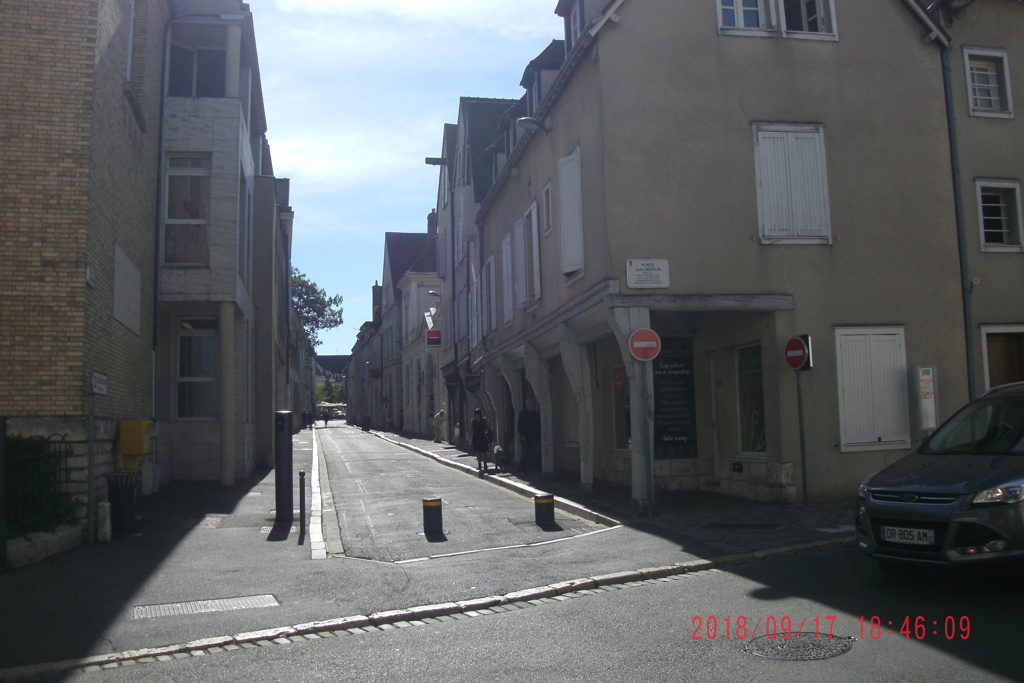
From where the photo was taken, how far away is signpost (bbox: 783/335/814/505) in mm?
13141

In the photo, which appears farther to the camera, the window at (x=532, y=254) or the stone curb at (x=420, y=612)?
the window at (x=532, y=254)

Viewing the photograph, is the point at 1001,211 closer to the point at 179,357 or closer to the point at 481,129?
the point at 179,357

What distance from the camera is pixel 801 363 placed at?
1316cm

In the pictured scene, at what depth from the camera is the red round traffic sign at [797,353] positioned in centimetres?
1312

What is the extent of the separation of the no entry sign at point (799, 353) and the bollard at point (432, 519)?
5.64 meters

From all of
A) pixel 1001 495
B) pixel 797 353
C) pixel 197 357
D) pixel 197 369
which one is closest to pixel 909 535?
pixel 1001 495

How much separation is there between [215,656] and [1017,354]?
14.4m

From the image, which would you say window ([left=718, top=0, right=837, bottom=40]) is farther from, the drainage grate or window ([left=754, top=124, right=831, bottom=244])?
the drainage grate

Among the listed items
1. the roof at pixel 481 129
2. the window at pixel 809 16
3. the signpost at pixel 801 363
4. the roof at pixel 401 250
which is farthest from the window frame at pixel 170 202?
the roof at pixel 401 250

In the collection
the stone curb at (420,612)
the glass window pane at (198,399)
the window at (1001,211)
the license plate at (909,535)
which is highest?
the window at (1001,211)

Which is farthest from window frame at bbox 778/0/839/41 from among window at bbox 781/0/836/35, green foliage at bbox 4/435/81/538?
green foliage at bbox 4/435/81/538

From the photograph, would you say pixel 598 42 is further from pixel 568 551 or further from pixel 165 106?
pixel 165 106

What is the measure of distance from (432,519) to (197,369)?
1061cm

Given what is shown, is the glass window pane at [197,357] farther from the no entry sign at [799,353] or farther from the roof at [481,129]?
the no entry sign at [799,353]
